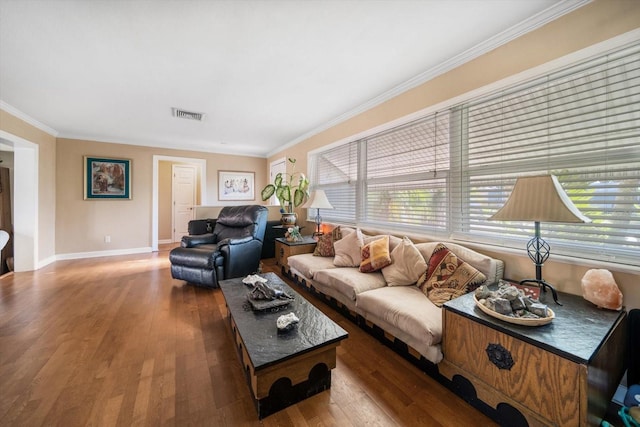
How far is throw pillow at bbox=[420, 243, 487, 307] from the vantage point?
71.0 inches

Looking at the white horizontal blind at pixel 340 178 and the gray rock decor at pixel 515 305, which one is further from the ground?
the white horizontal blind at pixel 340 178

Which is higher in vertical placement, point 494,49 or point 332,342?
point 494,49

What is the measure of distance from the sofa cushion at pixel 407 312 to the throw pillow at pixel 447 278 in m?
0.09

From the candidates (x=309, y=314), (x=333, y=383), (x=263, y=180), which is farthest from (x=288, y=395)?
(x=263, y=180)

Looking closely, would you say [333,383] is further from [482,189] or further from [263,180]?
[263,180]

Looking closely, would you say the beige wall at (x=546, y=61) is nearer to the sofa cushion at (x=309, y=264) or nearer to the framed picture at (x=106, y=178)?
the sofa cushion at (x=309, y=264)

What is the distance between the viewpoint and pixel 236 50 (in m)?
2.13

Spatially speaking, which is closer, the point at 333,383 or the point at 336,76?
the point at 333,383

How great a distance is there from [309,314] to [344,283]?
58 centimetres

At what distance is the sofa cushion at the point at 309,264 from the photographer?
277 centimetres

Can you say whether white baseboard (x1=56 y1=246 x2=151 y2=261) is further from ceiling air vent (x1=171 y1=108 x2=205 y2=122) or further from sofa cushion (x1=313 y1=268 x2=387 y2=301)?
sofa cushion (x1=313 y1=268 x2=387 y2=301)

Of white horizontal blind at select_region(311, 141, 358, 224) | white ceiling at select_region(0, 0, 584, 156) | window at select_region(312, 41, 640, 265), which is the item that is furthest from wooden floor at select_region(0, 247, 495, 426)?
white ceiling at select_region(0, 0, 584, 156)

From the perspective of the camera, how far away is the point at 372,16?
5.68ft

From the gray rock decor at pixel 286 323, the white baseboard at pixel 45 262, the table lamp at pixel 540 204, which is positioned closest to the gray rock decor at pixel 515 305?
the table lamp at pixel 540 204
